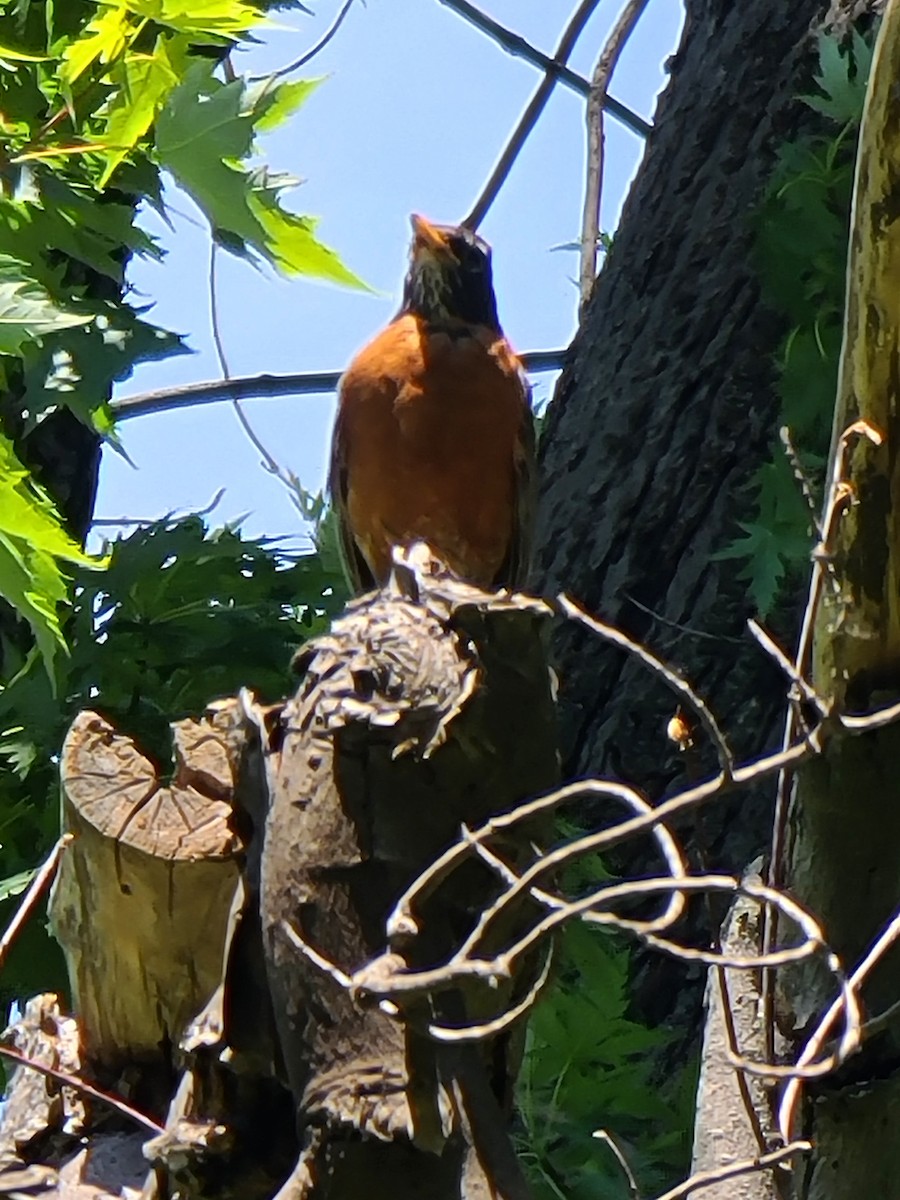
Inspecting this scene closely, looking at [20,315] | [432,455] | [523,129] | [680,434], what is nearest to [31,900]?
[20,315]

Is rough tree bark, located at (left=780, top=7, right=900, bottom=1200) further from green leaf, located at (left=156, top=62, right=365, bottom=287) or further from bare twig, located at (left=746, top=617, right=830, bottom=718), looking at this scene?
green leaf, located at (left=156, top=62, right=365, bottom=287)

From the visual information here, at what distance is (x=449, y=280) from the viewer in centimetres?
456

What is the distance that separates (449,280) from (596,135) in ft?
4.84

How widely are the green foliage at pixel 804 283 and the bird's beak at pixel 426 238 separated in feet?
2.88

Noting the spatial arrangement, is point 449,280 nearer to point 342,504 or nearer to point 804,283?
point 342,504

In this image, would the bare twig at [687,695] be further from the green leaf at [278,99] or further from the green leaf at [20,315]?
the green leaf at [278,99]

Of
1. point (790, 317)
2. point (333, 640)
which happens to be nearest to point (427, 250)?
point (790, 317)

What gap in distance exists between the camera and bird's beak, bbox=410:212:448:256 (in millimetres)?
4605

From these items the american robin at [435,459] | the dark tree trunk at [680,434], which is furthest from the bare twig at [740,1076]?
the american robin at [435,459]

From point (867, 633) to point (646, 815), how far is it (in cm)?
36

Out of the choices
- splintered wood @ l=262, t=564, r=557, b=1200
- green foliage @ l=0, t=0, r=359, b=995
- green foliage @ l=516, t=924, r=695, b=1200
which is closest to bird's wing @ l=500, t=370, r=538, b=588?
green foliage @ l=0, t=0, r=359, b=995

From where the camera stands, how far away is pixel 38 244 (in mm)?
2537

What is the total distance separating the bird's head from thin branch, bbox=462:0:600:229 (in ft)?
2.50

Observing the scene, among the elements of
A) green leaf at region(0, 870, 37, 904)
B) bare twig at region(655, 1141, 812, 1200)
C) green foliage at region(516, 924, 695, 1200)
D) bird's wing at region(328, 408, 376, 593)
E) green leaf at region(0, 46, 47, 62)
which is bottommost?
green foliage at region(516, 924, 695, 1200)
